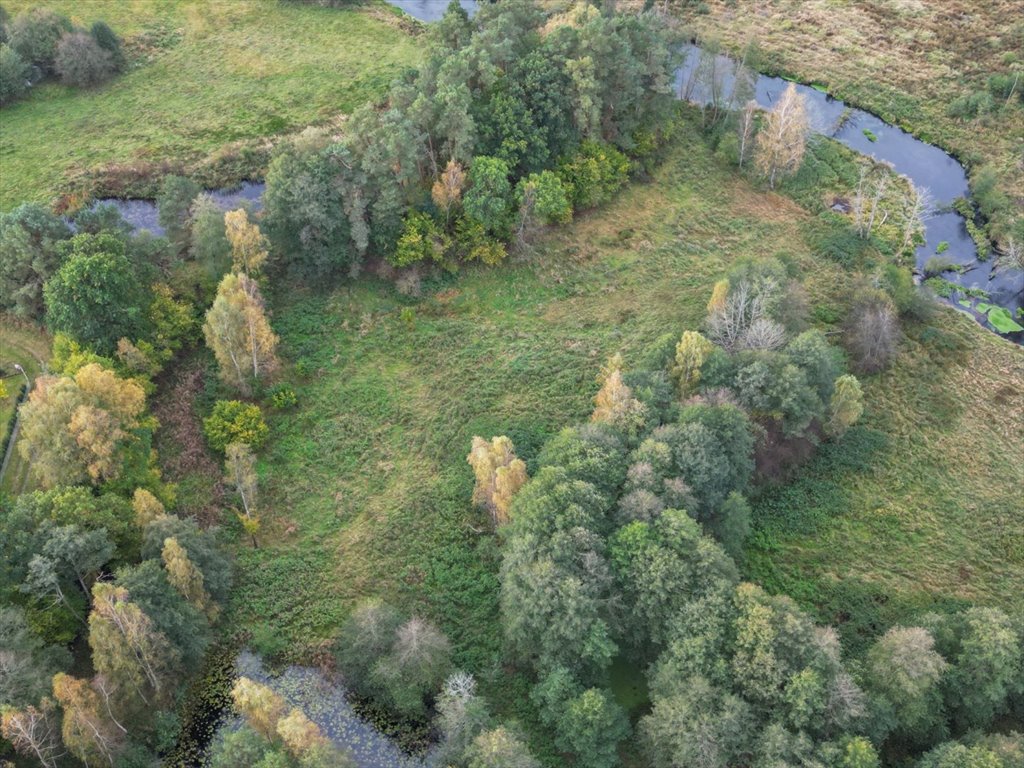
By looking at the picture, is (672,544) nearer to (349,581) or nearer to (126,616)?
(349,581)

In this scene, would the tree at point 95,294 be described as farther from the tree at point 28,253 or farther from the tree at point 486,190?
the tree at point 486,190

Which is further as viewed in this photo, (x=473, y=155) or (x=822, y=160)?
(x=822, y=160)

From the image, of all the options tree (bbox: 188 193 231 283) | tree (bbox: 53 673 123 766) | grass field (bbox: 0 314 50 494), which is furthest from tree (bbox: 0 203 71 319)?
tree (bbox: 53 673 123 766)

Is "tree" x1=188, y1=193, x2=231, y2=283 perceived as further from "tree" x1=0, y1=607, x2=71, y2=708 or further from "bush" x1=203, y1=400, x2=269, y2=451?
"tree" x1=0, y1=607, x2=71, y2=708

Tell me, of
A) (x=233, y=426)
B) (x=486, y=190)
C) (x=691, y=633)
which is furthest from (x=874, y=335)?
(x=233, y=426)

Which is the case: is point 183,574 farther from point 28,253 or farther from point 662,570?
point 28,253

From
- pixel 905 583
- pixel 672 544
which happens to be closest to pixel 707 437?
pixel 672 544
